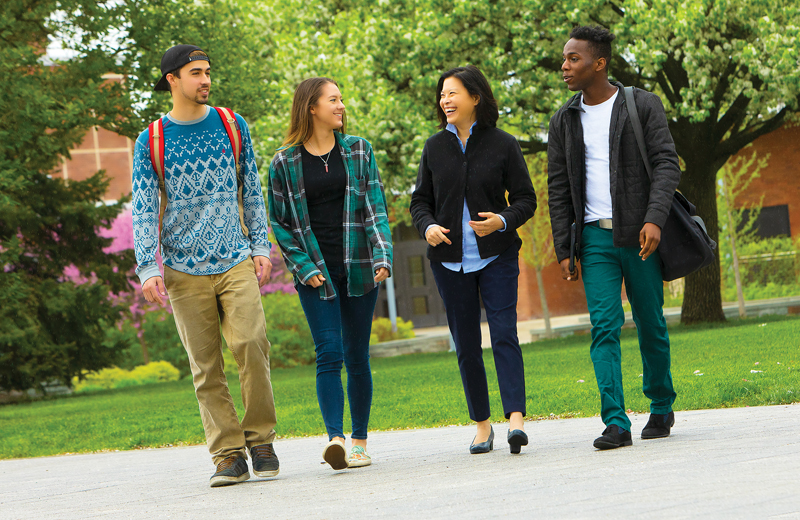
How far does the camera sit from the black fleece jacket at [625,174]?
4.80 meters

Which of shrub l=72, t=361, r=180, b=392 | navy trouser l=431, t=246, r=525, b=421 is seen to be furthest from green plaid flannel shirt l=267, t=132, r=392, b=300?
shrub l=72, t=361, r=180, b=392

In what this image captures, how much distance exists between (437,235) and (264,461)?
5.11 feet

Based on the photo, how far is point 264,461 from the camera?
480 centimetres

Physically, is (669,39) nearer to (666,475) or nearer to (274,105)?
(274,105)

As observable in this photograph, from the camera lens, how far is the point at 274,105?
17.9 meters

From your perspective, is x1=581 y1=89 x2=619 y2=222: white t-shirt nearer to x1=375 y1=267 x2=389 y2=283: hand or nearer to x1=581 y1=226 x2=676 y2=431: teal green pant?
x1=581 y1=226 x2=676 y2=431: teal green pant

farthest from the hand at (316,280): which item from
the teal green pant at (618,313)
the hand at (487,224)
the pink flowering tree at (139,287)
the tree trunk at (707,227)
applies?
the pink flowering tree at (139,287)

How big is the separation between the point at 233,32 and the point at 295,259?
48.9 ft

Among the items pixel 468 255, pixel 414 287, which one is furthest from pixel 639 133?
pixel 414 287

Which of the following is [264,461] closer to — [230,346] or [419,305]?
[230,346]

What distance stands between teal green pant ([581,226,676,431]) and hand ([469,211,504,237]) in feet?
1.66

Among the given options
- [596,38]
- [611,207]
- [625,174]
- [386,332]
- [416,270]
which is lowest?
[386,332]

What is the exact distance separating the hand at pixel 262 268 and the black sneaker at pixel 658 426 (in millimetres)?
2288

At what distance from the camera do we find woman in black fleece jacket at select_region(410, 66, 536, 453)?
5.02 m
